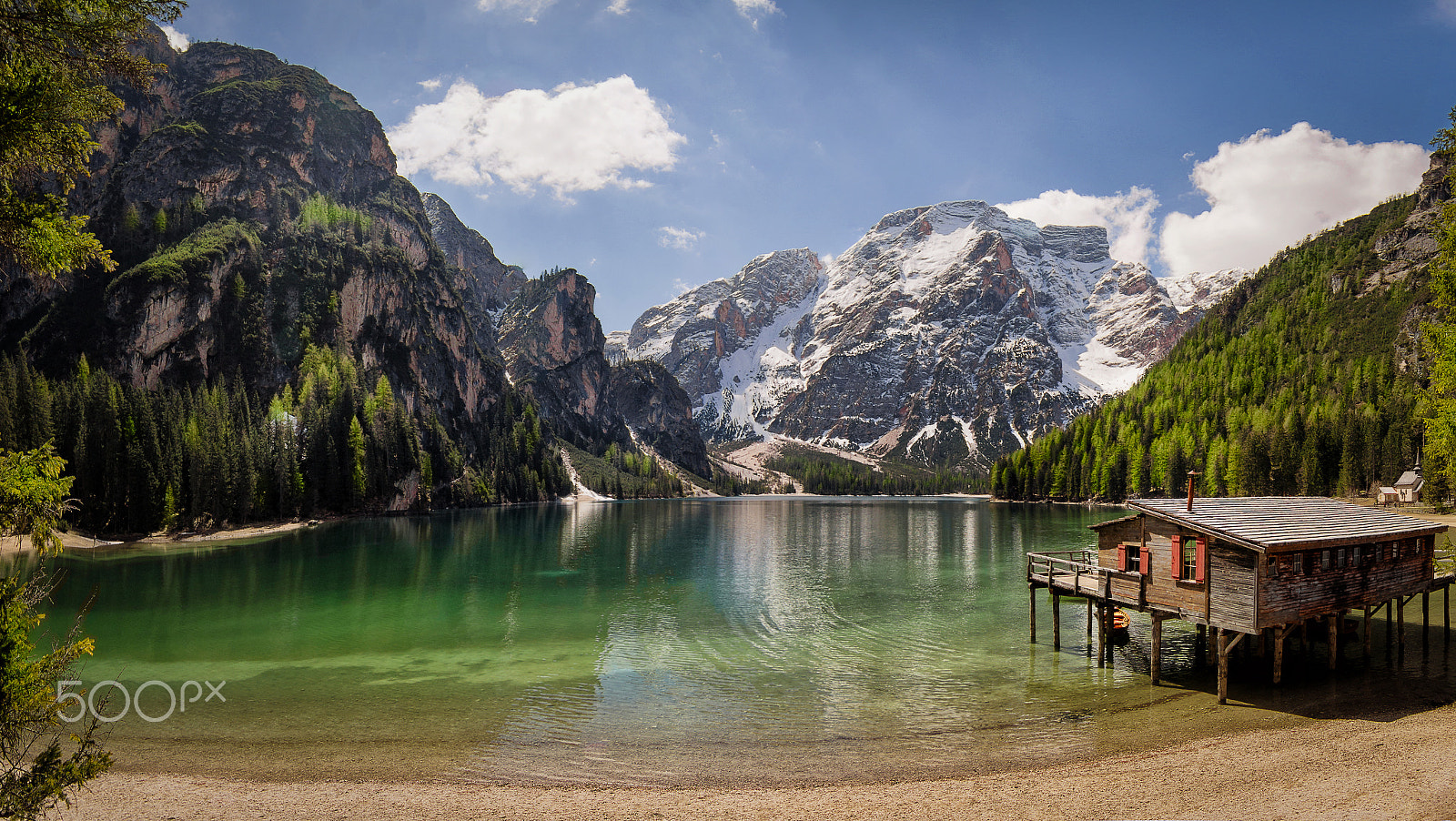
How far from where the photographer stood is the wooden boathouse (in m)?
26.0

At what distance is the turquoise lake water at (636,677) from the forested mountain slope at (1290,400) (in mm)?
84663

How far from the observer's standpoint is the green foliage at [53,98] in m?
11.2

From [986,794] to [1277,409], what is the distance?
506 feet

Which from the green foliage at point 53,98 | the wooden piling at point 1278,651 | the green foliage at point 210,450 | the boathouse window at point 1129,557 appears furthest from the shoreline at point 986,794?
the green foliage at point 210,450

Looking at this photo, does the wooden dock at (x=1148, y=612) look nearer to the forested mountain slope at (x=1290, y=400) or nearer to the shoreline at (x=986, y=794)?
the shoreline at (x=986, y=794)

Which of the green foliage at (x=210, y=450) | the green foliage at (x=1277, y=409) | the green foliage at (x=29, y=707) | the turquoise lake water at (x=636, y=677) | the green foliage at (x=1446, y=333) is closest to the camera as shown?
the green foliage at (x=29, y=707)

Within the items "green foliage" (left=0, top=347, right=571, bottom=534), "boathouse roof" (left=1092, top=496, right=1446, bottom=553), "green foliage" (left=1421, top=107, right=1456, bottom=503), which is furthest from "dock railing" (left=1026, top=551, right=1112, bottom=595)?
"green foliage" (left=0, top=347, right=571, bottom=534)

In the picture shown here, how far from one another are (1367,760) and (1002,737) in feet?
30.3

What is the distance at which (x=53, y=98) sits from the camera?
11422 millimetres

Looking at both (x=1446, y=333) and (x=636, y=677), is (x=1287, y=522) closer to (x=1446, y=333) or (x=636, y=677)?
(x=1446, y=333)

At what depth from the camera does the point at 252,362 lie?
173875 mm

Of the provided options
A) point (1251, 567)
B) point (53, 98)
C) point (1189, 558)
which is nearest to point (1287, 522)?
point (1189, 558)

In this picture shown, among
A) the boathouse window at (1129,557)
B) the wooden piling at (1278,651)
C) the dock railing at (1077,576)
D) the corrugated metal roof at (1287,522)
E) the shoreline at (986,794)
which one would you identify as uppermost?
the corrugated metal roof at (1287,522)

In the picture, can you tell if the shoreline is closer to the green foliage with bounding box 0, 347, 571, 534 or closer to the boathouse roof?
the boathouse roof
